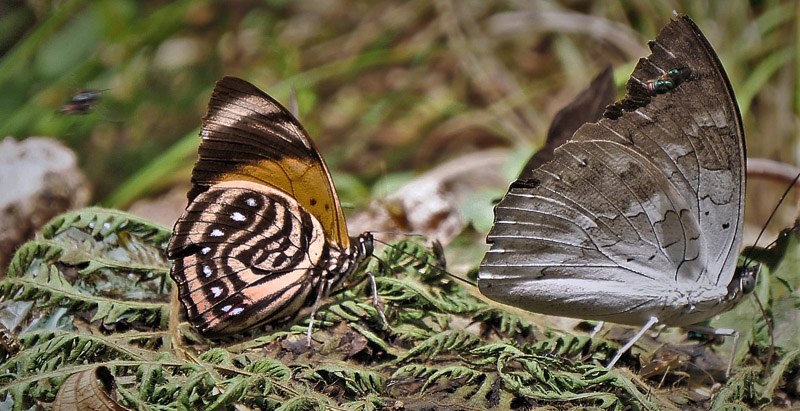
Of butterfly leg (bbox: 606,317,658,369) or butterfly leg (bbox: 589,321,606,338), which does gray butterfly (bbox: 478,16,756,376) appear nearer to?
butterfly leg (bbox: 606,317,658,369)

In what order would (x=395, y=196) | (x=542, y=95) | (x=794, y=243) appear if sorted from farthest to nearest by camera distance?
(x=542, y=95)
(x=395, y=196)
(x=794, y=243)

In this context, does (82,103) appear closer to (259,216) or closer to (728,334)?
(259,216)

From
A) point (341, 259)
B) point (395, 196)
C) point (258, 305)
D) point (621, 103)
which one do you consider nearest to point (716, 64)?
point (621, 103)

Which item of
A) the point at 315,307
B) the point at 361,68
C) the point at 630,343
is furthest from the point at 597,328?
the point at 361,68

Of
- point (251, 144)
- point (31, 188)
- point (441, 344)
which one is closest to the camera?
point (441, 344)

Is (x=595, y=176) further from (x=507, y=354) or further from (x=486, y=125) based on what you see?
(x=486, y=125)
